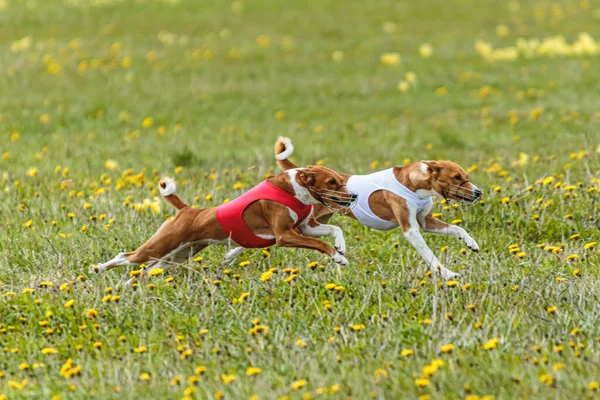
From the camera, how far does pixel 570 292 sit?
16.3 feet

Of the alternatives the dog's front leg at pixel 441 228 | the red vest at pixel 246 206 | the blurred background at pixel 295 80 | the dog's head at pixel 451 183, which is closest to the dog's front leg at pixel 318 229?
the red vest at pixel 246 206

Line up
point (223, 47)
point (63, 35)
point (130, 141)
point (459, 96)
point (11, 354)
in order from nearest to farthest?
point (11, 354) < point (130, 141) < point (459, 96) < point (223, 47) < point (63, 35)

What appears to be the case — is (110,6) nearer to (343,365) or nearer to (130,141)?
(130,141)

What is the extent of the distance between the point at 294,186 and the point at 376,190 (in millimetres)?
564

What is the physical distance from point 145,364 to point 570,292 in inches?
92.5

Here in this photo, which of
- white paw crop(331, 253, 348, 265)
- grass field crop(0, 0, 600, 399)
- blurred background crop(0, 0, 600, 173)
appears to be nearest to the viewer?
grass field crop(0, 0, 600, 399)

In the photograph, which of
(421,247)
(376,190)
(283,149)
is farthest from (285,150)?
(421,247)

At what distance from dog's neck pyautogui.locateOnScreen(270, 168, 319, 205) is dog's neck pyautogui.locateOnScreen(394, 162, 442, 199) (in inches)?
22.4

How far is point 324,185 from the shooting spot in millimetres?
5348

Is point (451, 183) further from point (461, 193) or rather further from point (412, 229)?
point (412, 229)

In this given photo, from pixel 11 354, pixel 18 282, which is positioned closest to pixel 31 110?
pixel 18 282

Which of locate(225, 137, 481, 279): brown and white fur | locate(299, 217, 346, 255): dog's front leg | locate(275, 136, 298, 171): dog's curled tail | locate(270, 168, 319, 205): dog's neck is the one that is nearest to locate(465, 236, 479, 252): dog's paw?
locate(225, 137, 481, 279): brown and white fur

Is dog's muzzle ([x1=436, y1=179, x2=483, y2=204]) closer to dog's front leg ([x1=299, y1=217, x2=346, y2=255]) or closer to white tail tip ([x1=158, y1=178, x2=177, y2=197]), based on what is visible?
dog's front leg ([x1=299, y1=217, x2=346, y2=255])

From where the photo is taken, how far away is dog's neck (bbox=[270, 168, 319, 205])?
539 cm
